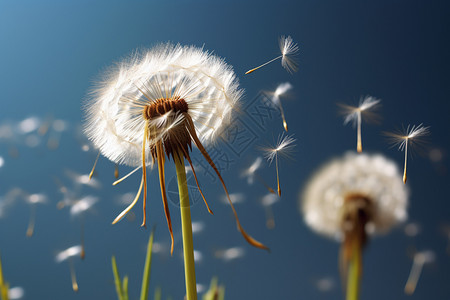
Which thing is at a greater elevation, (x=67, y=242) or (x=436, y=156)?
(x=67, y=242)

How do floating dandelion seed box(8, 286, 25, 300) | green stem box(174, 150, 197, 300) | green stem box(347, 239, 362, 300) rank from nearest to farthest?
green stem box(347, 239, 362, 300)
green stem box(174, 150, 197, 300)
floating dandelion seed box(8, 286, 25, 300)

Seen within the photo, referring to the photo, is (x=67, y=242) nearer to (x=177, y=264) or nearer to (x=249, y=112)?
(x=177, y=264)

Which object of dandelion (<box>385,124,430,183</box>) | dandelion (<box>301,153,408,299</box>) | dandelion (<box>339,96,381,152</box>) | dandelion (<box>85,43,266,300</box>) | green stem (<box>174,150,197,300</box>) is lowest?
dandelion (<box>301,153,408,299</box>)

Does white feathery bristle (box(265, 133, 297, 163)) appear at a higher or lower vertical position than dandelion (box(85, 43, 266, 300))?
lower

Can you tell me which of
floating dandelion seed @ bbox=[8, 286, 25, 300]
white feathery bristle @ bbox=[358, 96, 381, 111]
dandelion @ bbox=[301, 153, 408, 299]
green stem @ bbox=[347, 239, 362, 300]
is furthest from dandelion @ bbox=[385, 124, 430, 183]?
floating dandelion seed @ bbox=[8, 286, 25, 300]

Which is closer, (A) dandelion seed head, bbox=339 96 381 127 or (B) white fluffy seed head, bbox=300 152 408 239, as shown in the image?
(B) white fluffy seed head, bbox=300 152 408 239

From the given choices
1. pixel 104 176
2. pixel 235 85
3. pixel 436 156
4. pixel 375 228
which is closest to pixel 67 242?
pixel 104 176

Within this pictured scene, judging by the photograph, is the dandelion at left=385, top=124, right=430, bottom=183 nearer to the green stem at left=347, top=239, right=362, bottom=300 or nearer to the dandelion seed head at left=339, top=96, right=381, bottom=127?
the dandelion seed head at left=339, top=96, right=381, bottom=127

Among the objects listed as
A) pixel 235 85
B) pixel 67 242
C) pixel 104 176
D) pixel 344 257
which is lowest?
pixel 344 257
